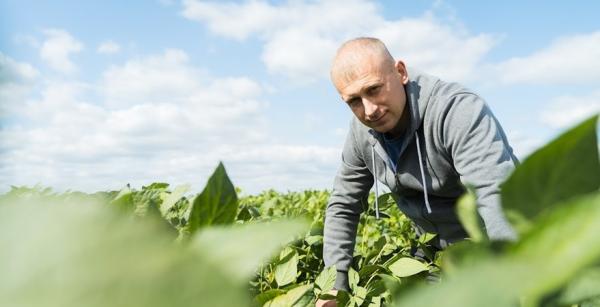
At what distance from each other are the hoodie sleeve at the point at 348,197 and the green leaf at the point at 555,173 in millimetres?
2463

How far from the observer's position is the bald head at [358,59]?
2834mm

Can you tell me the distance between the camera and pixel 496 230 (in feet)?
5.61

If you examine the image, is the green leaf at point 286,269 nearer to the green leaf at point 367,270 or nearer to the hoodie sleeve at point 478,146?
the green leaf at point 367,270

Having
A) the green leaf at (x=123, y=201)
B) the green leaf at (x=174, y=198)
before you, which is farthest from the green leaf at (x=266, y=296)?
the green leaf at (x=123, y=201)

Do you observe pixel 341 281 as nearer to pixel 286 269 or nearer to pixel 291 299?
pixel 286 269

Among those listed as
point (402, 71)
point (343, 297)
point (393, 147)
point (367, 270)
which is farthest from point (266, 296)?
point (402, 71)

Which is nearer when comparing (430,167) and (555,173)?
(555,173)

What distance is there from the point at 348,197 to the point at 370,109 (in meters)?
0.61

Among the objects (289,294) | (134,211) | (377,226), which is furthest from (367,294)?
(377,226)

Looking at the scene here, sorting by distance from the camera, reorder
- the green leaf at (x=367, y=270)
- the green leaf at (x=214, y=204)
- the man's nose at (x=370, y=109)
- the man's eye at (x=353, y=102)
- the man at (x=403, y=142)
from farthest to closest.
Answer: the man's eye at (x=353, y=102)
the man's nose at (x=370, y=109)
the man at (x=403, y=142)
the green leaf at (x=367, y=270)
the green leaf at (x=214, y=204)

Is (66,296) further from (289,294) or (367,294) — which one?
(367,294)

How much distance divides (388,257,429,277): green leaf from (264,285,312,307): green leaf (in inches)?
28.3

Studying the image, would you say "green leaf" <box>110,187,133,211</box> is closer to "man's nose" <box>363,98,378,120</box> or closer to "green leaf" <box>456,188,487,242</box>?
"green leaf" <box>456,188,487,242</box>

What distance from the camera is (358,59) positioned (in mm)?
2867
